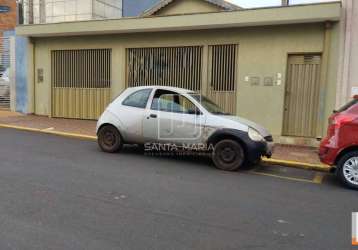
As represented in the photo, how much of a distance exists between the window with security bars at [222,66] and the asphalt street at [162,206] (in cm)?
414

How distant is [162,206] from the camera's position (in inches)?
194

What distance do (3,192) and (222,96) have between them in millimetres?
7583

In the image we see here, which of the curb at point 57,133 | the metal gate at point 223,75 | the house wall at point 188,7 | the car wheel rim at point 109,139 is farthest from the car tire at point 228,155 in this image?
the house wall at point 188,7

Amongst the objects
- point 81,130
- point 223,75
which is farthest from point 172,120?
point 81,130

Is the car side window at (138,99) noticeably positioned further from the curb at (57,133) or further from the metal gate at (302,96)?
the metal gate at (302,96)

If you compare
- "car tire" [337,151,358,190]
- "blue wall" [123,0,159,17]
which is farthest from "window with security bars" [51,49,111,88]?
"blue wall" [123,0,159,17]

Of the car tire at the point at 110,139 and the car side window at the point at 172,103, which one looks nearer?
the car side window at the point at 172,103

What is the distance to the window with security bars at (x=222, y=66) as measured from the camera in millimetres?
11148

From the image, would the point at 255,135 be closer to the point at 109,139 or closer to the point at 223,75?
the point at 109,139

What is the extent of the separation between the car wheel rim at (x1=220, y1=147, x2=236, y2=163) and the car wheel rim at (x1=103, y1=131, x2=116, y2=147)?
108 inches

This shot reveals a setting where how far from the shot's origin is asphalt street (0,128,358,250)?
12.8ft

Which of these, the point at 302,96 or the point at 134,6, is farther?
the point at 134,6

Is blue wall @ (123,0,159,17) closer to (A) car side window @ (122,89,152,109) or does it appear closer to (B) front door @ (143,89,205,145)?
(A) car side window @ (122,89,152,109)

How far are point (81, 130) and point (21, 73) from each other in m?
5.49
